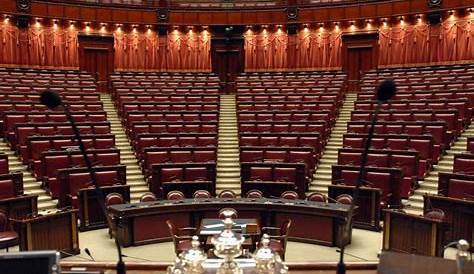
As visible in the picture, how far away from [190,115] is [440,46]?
6502 millimetres

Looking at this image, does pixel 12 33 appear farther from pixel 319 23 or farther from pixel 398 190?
pixel 398 190

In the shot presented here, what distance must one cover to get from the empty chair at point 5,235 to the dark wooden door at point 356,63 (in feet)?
30.5

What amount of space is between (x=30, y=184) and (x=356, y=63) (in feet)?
28.9

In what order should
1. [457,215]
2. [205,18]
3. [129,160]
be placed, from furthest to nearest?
1. [205,18]
2. [129,160]
3. [457,215]

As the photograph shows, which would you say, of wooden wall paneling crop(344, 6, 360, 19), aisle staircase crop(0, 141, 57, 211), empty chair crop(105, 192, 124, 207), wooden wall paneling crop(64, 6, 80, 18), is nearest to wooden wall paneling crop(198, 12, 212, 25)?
wooden wall paneling crop(64, 6, 80, 18)

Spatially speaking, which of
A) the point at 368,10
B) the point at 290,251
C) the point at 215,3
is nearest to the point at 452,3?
the point at 368,10

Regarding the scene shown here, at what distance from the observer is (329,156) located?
7336 mm

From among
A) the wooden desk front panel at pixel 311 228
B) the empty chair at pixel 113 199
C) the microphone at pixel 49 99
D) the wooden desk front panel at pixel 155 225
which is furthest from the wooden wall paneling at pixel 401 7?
the microphone at pixel 49 99

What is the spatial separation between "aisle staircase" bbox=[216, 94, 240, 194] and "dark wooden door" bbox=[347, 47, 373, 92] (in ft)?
12.1

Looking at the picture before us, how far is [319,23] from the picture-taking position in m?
11.7

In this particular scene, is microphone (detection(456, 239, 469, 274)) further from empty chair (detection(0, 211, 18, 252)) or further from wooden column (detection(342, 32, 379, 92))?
wooden column (detection(342, 32, 379, 92))

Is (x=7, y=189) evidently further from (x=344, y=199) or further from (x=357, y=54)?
(x=357, y=54)

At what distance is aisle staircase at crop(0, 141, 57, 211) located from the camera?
5.74m

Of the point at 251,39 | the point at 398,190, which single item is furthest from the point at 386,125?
the point at 251,39
